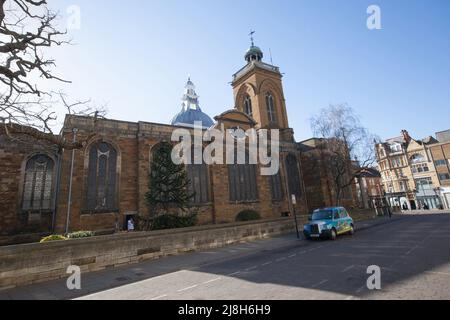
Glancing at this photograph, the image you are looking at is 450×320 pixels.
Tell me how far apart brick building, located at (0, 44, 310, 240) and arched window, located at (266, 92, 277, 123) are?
9.82 m

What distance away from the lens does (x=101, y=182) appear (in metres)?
19.5

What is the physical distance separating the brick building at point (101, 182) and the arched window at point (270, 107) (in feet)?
32.2

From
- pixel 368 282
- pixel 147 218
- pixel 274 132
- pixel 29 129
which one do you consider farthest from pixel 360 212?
pixel 29 129

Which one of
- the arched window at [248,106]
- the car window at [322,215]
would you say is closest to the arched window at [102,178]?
the car window at [322,215]

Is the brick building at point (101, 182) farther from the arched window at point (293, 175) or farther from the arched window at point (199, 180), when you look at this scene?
the arched window at point (293, 175)

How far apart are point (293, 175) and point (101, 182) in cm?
2368

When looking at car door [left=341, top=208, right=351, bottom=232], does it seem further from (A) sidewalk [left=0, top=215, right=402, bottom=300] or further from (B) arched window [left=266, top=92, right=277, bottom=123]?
(B) arched window [left=266, top=92, right=277, bottom=123]

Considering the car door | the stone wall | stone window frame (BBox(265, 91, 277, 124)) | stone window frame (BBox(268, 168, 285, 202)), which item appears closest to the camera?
the stone wall

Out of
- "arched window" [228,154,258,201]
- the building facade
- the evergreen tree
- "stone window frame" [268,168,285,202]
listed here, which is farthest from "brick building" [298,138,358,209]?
the evergreen tree

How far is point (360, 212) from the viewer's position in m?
30.2

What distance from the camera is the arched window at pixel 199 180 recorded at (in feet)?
78.3

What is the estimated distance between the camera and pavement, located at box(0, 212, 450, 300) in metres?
5.63

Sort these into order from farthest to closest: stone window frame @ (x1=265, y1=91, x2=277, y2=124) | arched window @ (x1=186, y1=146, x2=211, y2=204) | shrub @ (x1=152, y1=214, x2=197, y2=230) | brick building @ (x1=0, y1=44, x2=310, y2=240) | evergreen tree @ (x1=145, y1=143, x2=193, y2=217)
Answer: stone window frame @ (x1=265, y1=91, x2=277, y2=124) < arched window @ (x1=186, y1=146, x2=211, y2=204) < evergreen tree @ (x1=145, y1=143, x2=193, y2=217) < brick building @ (x1=0, y1=44, x2=310, y2=240) < shrub @ (x1=152, y1=214, x2=197, y2=230)

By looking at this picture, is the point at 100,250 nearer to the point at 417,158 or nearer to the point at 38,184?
the point at 38,184
